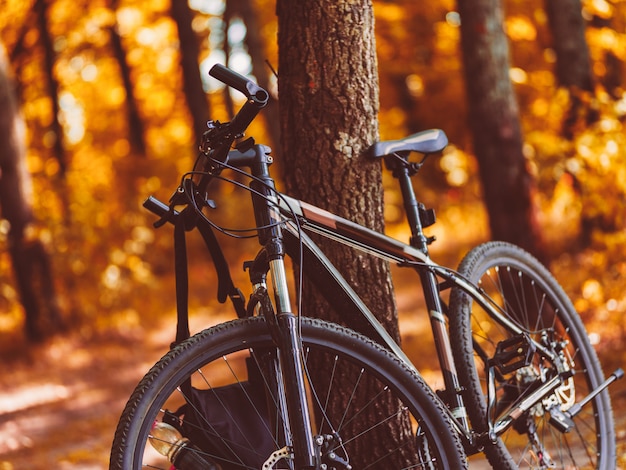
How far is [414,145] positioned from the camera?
297cm

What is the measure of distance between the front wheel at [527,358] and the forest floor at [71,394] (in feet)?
3.15

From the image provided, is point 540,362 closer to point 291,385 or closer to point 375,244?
point 375,244

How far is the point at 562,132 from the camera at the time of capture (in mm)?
7102

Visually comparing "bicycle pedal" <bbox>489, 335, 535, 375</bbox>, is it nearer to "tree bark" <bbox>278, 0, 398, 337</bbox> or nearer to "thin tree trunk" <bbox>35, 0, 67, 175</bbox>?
"tree bark" <bbox>278, 0, 398, 337</bbox>

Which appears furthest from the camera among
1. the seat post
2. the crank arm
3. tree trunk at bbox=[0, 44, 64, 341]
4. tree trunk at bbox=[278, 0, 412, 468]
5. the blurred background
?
tree trunk at bbox=[0, 44, 64, 341]

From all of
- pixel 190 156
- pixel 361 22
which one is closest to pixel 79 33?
pixel 190 156

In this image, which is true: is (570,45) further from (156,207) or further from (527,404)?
(156,207)

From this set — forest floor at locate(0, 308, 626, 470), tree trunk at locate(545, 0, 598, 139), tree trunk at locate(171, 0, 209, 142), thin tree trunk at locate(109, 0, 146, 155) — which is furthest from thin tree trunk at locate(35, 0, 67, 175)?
tree trunk at locate(545, 0, 598, 139)

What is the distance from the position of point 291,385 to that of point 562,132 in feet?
17.8

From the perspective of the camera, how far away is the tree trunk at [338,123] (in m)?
3.06

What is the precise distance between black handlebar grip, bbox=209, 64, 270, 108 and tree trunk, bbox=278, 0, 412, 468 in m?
0.76

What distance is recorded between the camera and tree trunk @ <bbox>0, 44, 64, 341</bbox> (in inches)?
363

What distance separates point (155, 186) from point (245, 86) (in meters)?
12.0

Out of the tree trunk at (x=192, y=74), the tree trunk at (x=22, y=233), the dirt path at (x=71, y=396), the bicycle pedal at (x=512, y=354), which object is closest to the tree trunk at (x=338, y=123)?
the bicycle pedal at (x=512, y=354)
